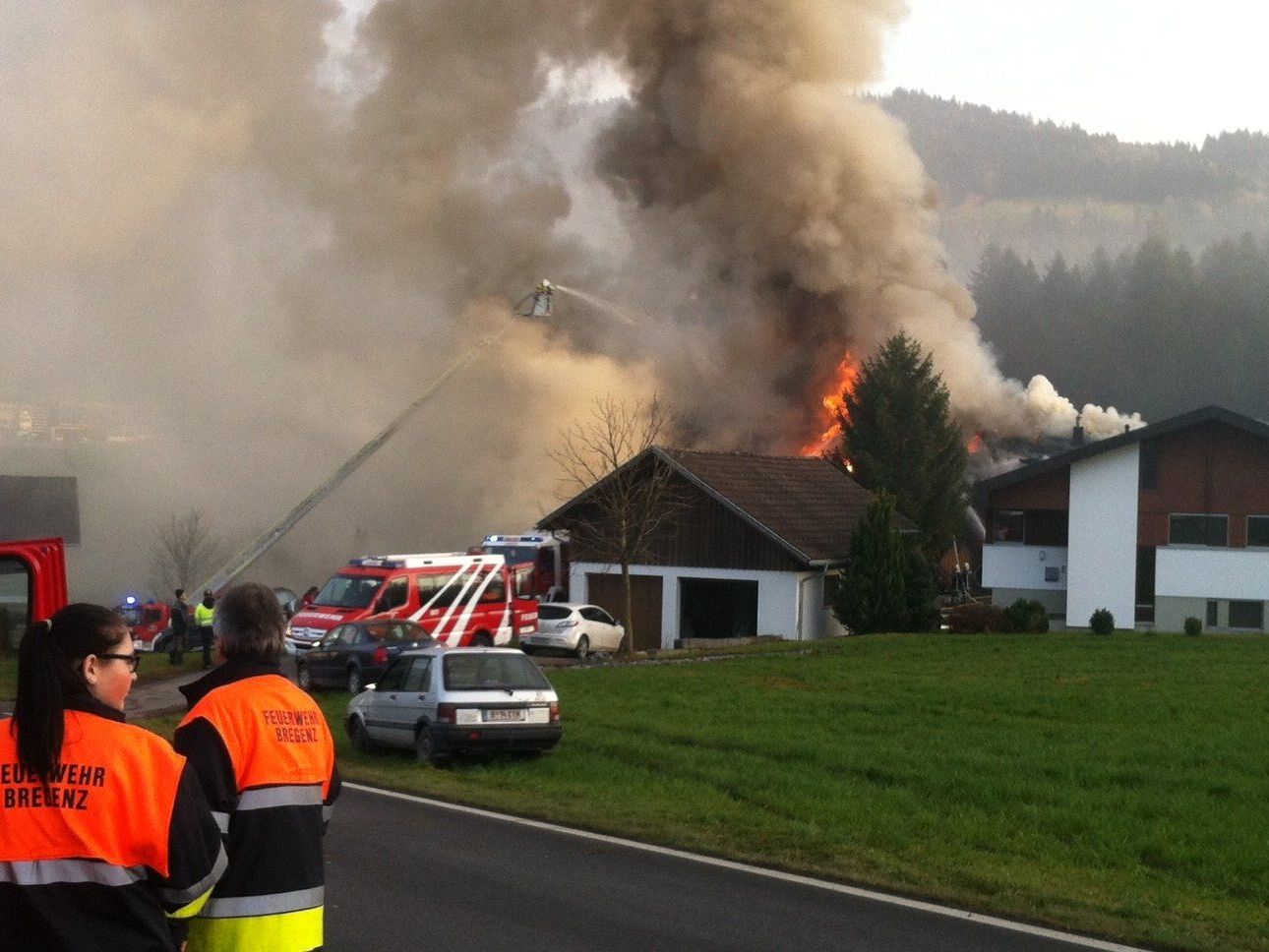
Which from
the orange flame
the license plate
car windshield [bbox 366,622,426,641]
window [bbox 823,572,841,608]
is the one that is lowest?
the license plate

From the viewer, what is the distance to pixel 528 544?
39.9m

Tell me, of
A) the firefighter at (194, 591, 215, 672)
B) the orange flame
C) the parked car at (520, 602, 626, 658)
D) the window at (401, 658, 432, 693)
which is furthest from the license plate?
the orange flame

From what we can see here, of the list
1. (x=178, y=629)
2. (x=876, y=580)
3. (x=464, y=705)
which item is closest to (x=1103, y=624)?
(x=876, y=580)

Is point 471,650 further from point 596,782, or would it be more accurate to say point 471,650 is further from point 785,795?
point 785,795

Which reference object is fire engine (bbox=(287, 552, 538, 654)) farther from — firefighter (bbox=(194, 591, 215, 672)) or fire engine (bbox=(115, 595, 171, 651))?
fire engine (bbox=(115, 595, 171, 651))

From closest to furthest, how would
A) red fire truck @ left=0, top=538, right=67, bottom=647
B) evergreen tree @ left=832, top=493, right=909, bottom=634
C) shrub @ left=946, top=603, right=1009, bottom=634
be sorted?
red fire truck @ left=0, top=538, right=67, bottom=647 < shrub @ left=946, top=603, right=1009, bottom=634 < evergreen tree @ left=832, top=493, right=909, bottom=634

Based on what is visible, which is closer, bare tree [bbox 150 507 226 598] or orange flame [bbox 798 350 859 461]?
bare tree [bbox 150 507 226 598]

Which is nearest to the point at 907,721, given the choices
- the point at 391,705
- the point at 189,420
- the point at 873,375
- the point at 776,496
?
the point at 391,705

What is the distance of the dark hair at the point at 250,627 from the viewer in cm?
452

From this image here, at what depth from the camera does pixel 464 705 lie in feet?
51.6

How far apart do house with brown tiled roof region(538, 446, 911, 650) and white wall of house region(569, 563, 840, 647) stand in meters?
0.03

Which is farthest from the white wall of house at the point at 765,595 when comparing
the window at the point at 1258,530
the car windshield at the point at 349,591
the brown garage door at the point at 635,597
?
the window at the point at 1258,530

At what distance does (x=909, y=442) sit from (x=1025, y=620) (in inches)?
934

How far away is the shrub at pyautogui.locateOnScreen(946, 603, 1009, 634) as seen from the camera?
34.8 meters
